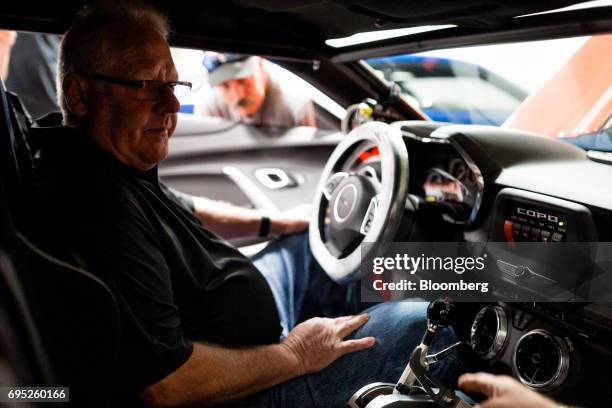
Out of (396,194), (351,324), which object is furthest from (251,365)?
Result: (396,194)

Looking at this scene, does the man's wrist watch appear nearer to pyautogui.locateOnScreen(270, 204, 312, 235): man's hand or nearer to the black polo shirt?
pyautogui.locateOnScreen(270, 204, 312, 235): man's hand

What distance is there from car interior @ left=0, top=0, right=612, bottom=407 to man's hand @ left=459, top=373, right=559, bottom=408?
0.97 ft

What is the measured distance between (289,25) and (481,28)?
2.03 feet

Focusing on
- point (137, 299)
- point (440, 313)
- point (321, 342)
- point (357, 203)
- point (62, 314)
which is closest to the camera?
point (62, 314)

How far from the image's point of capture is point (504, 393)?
2.90 ft

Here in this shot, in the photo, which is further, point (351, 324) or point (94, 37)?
point (351, 324)

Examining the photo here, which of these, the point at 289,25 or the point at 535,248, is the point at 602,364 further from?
the point at 289,25

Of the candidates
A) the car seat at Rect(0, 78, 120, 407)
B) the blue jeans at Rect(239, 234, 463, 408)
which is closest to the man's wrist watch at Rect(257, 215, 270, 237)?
the blue jeans at Rect(239, 234, 463, 408)

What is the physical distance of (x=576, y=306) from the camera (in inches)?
50.4

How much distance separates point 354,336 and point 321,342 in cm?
12

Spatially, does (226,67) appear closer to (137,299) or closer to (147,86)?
(147,86)

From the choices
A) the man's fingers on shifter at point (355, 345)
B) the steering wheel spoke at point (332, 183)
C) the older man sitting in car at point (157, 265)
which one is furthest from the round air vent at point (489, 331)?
the steering wheel spoke at point (332, 183)

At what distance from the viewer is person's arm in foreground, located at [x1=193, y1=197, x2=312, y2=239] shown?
6.82 ft

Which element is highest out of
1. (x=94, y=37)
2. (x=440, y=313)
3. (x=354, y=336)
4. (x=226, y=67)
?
(x=94, y=37)
